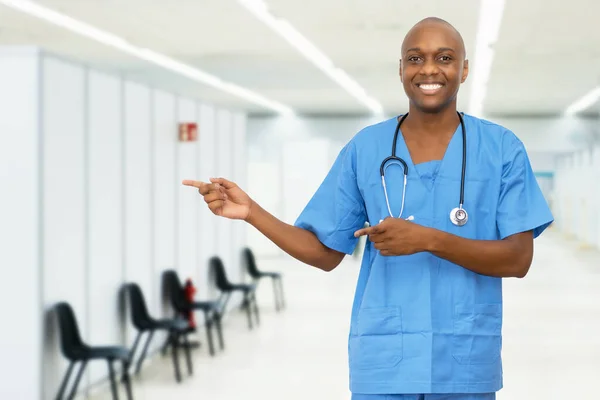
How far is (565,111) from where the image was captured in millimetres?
25312

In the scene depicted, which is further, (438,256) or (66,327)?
(66,327)

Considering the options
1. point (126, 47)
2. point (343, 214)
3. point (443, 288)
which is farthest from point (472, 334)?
point (126, 47)

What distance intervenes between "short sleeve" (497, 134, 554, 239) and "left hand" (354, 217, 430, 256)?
221mm

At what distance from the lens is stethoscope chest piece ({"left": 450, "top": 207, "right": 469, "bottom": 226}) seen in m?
1.81

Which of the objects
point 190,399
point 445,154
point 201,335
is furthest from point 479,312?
point 201,335

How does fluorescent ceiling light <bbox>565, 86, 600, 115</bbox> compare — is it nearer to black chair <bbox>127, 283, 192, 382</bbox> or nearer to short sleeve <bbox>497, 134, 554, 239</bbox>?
black chair <bbox>127, 283, 192, 382</bbox>

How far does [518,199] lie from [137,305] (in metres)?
4.92

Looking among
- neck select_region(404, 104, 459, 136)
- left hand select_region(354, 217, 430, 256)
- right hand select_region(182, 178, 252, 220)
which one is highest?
neck select_region(404, 104, 459, 136)

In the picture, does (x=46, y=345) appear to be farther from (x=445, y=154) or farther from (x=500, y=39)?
(x=500, y=39)

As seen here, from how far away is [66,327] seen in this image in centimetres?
520

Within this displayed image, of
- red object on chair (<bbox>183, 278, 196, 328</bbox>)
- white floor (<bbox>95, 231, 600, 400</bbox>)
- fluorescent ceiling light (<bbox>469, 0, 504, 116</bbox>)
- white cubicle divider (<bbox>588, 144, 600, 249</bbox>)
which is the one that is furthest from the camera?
white cubicle divider (<bbox>588, 144, 600, 249</bbox>)

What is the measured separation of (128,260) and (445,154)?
5.02m

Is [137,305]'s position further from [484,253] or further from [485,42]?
[485,42]

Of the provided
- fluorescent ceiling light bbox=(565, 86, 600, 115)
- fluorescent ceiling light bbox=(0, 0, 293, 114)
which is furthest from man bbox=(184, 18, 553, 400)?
fluorescent ceiling light bbox=(565, 86, 600, 115)
